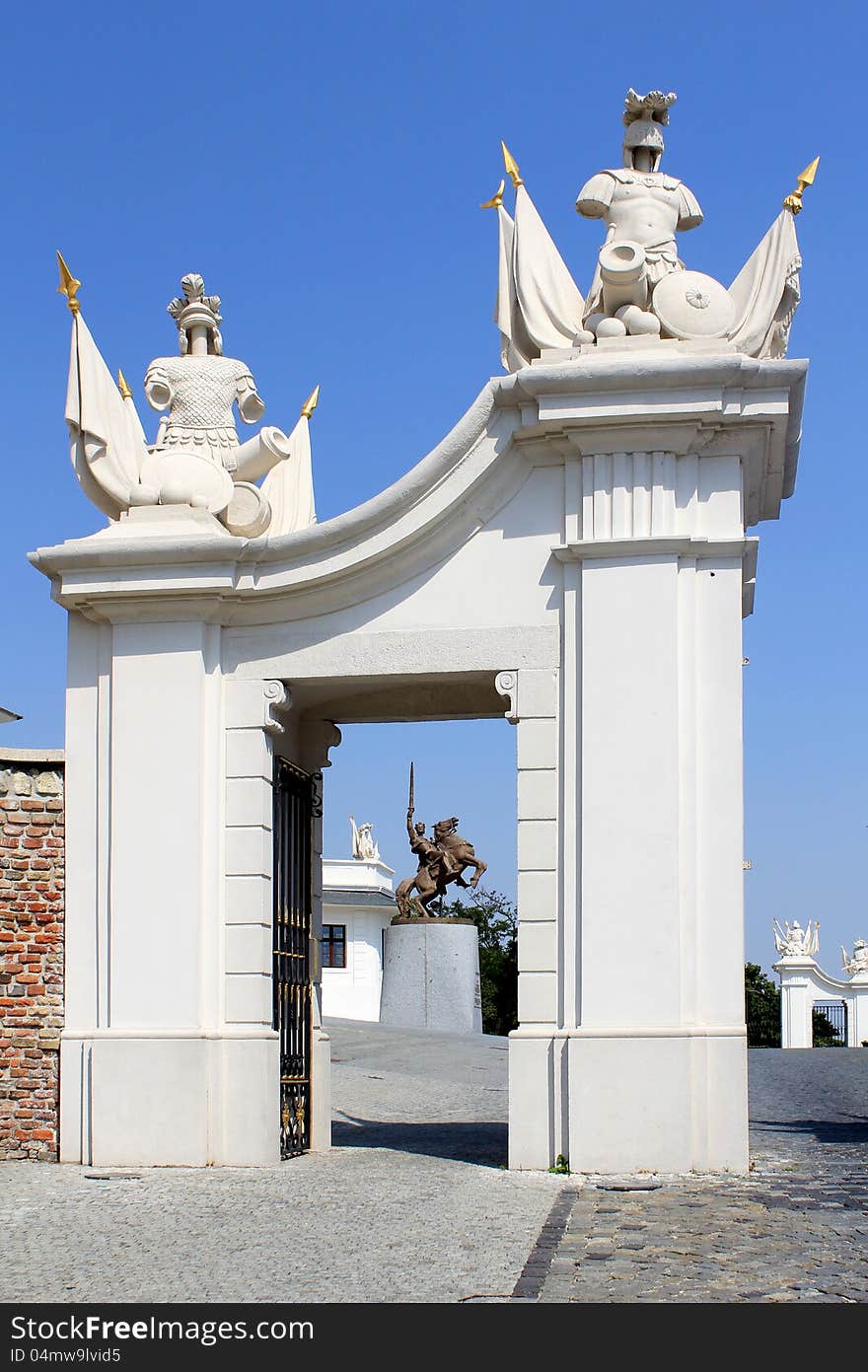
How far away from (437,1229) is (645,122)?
7899mm

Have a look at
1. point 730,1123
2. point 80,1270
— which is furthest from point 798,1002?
point 80,1270

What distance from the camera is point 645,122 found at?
1300 cm

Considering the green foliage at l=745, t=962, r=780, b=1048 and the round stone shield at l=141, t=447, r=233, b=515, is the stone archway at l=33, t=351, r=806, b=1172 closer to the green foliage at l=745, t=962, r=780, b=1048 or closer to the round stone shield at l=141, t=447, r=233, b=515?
the round stone shield at l=141, t=447, r=233, b=515

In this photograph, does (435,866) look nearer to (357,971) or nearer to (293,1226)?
(357,971)

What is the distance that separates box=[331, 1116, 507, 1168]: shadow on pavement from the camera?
1285cm

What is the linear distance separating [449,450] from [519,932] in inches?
126

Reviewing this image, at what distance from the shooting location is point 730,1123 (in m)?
11.4

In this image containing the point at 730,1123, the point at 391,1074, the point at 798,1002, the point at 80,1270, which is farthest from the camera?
the point at 798,1002

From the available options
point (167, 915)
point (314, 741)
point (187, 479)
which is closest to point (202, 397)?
point (187, 479)

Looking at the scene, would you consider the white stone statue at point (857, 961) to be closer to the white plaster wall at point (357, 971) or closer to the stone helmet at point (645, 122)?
the white plaster wall at point (357, 971)

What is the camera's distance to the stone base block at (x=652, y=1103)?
11289 mm

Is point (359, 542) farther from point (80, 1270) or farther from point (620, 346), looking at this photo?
point (80, 1270)

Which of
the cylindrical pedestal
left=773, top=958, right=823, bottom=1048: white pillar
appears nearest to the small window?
left=773, top=958, right=823, bottom=1048: white pillar

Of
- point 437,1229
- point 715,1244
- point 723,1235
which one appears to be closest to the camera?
point 715,1244
